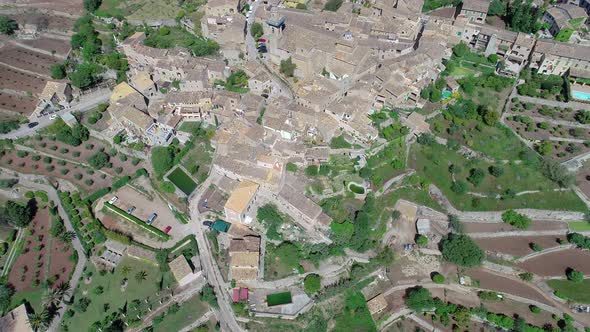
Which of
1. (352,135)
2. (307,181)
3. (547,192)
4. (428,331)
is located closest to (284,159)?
(307,181)

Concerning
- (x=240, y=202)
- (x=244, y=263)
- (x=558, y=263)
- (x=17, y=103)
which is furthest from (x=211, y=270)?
(x=17, y=103)

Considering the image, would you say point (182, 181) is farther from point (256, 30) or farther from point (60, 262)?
point (256, 30)

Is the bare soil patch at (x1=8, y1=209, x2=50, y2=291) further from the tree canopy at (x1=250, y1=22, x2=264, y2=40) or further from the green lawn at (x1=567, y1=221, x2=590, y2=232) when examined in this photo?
the green lawn at (x1=567, y1=221, x2=590, y2=232)

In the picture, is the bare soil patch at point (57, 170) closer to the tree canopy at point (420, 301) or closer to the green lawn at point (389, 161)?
the green lawn at point (389, 161)

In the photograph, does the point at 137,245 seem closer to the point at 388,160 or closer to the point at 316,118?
the point at 316,118

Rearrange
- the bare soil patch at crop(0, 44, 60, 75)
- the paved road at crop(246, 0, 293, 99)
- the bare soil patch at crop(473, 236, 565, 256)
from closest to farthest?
the bare soil patch at crop(473, 236, 565, 256) < the paved road at crop(246, 0, 293, 99) < the bare soil patch at crop(0, 44, 60, 75)

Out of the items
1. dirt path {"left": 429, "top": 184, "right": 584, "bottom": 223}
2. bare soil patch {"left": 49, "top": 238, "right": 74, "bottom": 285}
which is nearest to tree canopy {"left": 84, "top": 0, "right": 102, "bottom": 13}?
bare soil patch {"left": 49, "top": 238, "right": 74, "bottom": 285}
